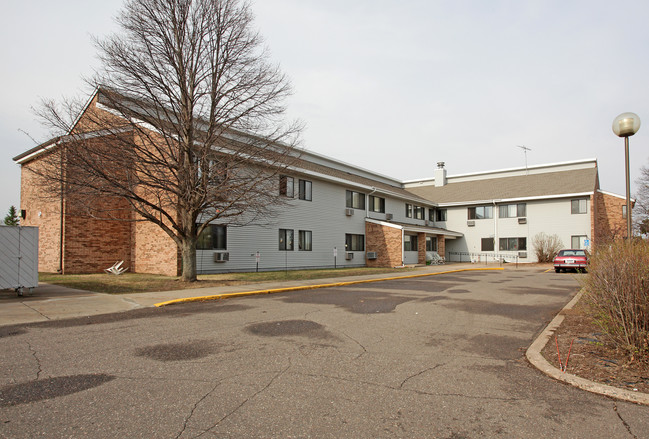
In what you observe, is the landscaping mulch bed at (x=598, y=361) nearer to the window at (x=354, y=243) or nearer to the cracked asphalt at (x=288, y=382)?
the cracked asphalt at (x=288, y=382)

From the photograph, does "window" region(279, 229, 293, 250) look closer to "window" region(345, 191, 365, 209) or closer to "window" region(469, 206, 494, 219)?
"window" region(345, 191, 365, 209)

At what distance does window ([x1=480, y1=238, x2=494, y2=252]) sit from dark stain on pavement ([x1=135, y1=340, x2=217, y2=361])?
120ft

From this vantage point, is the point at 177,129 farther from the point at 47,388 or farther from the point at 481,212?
the point at 481,212

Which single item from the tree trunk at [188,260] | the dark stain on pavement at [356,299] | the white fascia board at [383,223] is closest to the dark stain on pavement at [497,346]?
the dark stain on pavement at [356,299]

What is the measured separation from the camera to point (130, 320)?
834 centimetres

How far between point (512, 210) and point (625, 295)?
3497 centimetres

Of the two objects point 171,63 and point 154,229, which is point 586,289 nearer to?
point 171,63

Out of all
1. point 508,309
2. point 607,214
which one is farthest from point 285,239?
point 607,214

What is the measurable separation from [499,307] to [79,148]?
13.4 m

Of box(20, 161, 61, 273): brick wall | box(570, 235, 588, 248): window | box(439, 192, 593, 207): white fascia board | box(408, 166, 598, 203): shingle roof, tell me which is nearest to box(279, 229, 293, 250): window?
box(20, 161, 61, 273): brick wall

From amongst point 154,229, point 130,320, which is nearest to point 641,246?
point 130,320

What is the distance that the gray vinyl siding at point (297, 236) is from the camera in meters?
20.9

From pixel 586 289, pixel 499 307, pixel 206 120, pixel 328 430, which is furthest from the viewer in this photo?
pixel 206 120

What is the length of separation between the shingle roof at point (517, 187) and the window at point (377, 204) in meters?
11.2
